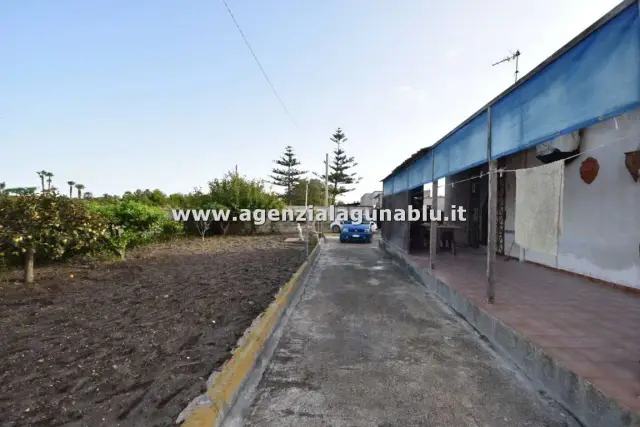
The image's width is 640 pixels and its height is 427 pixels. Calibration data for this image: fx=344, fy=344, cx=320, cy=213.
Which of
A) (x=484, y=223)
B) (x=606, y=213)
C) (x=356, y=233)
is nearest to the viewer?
(x=606, y=213)

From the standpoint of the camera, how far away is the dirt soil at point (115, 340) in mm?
2422

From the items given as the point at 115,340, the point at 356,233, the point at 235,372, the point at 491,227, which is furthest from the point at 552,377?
the point at 356,233

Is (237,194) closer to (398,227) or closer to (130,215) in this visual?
(130,215)

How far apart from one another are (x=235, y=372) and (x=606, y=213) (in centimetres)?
672

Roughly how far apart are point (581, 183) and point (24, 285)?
10415 mm

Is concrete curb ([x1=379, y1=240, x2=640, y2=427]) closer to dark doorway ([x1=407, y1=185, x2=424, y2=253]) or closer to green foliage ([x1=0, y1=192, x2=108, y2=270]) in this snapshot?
green foliage ([x1=0, y1=192, x2=108, y2=270])

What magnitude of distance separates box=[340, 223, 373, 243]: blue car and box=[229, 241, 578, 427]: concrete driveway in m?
12.2

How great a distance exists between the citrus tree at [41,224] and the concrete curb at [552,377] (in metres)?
6.77

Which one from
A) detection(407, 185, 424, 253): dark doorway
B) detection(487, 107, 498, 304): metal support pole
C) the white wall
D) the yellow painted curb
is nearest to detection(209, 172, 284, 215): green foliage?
detection(407, 185, 424, 253): dark doorway

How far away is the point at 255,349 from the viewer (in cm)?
348

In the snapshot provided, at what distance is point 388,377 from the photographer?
3.16m

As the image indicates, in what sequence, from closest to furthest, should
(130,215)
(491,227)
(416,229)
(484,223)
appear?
(491,227)
(130,215)
(484,223)
(416,229)

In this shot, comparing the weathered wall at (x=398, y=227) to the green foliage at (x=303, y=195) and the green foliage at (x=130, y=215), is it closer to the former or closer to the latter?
the green foliage at (x=130, y=215)

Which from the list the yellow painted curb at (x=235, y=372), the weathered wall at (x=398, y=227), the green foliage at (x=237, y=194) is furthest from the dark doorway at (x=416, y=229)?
the green foliage at (x=237, y=194)
